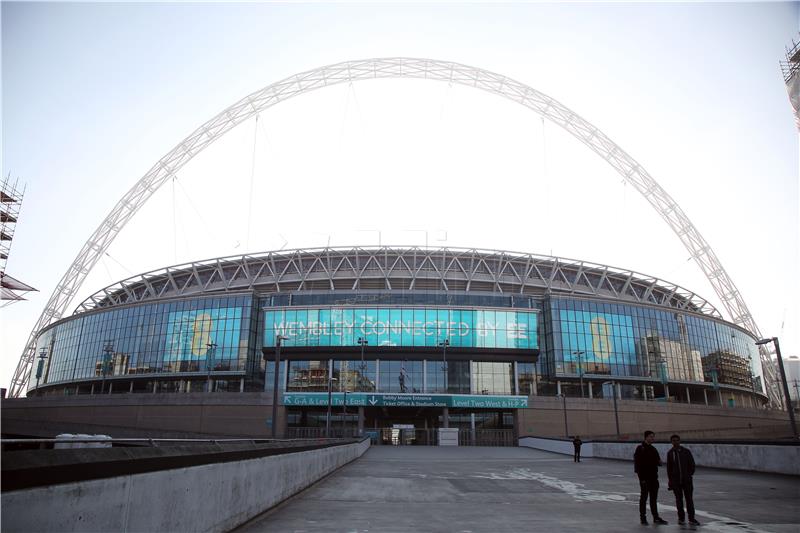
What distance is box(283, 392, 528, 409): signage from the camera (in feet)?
214

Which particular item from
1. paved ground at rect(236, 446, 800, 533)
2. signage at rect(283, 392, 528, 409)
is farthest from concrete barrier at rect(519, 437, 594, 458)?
paved ground at rect(236, 446, 800, 533)

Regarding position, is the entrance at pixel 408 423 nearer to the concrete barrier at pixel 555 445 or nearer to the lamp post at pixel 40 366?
the concrete barrier at pixel 555 445

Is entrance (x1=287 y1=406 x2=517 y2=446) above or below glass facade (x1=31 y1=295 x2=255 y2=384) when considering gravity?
below

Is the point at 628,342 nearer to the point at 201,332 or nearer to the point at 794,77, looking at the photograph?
the point at 794,77

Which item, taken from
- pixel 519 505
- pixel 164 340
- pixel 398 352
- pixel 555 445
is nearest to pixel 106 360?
pixel 164 340

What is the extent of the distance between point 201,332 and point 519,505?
72.0 metres

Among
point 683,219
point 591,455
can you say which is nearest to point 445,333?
point 591,455

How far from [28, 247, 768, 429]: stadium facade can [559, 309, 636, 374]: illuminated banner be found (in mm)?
179

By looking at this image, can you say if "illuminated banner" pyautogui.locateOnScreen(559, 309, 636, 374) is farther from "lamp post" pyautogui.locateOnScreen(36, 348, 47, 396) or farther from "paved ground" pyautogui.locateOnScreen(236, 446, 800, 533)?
"lamp post" pyautogui.locateOnScreen(36, 348, 47, 396)

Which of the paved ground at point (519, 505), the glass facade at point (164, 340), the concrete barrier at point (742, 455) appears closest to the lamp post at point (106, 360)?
the glass facade at point (164, 340)

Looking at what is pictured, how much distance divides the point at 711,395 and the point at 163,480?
3775 inches

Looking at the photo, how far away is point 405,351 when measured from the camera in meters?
71.9

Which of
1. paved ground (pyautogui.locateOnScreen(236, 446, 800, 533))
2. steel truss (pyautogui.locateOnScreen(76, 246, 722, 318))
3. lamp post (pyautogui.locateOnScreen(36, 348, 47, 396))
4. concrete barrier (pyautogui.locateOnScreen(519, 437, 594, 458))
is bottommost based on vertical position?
concrete barrier (pyautogui.locateOnScreen(519, 437, 594, 458))

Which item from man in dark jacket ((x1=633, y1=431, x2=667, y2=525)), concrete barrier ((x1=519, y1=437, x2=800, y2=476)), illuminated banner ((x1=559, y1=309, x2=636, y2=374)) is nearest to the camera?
man in dark jacket ((x1=633, y1=431, x2=667, y2=525))
